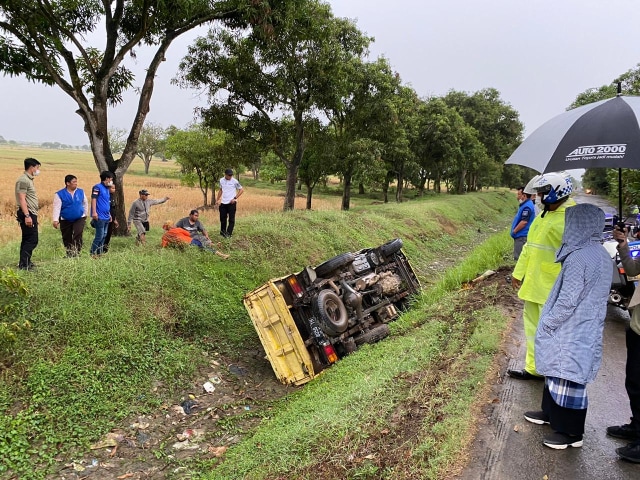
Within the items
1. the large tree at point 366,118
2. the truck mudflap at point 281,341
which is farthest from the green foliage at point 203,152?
the truck mudflap at point 281,341

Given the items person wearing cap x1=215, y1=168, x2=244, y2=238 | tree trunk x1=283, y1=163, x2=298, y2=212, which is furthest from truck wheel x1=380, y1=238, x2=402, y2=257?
tree trunk x1=283, y1=163, x2=298, y2=212

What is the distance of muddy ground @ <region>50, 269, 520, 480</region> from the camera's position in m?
4.46

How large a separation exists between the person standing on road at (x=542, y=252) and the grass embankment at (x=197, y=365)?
0.68 m

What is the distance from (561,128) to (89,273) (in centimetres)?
657

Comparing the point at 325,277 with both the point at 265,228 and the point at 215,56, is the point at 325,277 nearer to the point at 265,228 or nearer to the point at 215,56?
the point at 265,228

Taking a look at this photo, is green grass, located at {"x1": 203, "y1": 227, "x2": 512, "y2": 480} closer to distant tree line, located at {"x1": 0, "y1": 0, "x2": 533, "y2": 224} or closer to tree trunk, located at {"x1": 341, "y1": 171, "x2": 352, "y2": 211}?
distant tree line, located at {"x1": 0, "y1": 0, "x2": 533, "y2": 224}

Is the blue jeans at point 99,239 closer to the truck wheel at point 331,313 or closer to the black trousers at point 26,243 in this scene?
the black trousers at point 26,243

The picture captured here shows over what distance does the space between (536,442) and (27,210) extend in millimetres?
7193

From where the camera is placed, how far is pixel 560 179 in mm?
3666

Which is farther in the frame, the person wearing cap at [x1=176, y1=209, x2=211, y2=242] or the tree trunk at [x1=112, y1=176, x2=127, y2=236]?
the tree trunk at [x1=112, y1=176, x2=127, y2=236]

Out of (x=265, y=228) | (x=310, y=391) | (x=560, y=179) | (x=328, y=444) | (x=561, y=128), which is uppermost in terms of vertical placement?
(x=561, y=128)

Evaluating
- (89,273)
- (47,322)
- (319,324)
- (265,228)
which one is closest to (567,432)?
(319,324)

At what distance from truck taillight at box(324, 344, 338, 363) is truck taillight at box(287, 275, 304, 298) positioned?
0.92m

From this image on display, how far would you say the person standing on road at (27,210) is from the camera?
6.45m
